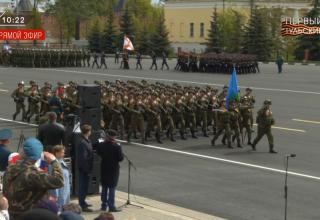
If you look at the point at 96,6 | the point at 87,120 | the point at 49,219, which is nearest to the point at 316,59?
the point at 96,6

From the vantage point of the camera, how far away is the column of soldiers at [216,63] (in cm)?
5253

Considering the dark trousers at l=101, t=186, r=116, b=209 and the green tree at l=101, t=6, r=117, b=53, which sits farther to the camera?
the green tree at l=101, t=6, r=117, b=53

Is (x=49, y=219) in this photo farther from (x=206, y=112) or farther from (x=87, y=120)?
(x=206, y=112)

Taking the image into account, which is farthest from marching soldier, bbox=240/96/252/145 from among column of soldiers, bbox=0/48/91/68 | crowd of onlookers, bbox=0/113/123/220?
column of soldiers, bbox=0/48/91/68

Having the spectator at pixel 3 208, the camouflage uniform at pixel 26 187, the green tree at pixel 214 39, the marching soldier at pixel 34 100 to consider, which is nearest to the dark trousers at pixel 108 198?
the camouflage uniform at pixel 26 187

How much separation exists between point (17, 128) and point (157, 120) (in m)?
5.67

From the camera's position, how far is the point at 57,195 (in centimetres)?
927

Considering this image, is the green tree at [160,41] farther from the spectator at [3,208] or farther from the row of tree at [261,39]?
the spectator at [3,208]

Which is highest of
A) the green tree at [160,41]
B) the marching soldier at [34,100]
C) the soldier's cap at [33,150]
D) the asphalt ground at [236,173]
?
the green tree at [160,41]

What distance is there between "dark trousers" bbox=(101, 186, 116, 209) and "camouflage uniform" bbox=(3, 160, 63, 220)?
15.3ft

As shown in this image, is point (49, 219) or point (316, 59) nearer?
point (49, 219)

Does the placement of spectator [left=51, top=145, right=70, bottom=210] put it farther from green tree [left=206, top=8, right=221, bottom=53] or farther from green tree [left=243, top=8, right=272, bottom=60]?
green tree [left=206, top=8, right=221, bottom=53]

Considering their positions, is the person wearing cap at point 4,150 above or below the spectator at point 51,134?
above

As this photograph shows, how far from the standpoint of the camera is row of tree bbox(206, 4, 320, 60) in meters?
73.2
